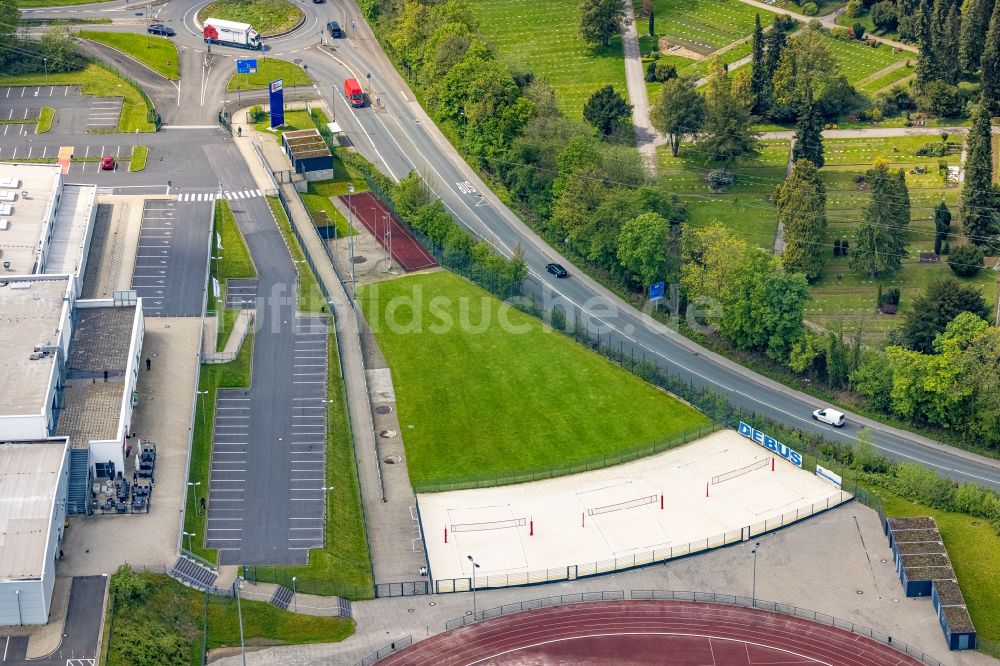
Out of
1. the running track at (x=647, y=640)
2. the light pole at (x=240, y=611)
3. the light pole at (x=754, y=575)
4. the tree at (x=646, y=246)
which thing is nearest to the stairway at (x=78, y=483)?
the light pole at (x=240, y=611)

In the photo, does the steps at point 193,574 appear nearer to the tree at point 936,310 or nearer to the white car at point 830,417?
the white car at point 830,417

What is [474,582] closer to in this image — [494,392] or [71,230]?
[494,392]

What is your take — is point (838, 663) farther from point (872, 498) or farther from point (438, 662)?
point (438, 662)

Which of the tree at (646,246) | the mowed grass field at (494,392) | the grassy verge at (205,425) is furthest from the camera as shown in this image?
the tree at (646,246)

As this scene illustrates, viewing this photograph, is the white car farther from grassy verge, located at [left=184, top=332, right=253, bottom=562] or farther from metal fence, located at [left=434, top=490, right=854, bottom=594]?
grassy verge, located at [left=184, top=332, right=253, bottom=562]

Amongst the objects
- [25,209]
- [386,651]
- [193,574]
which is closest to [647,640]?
[386,651]

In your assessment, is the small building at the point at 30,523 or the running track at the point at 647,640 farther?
the running track at the point at 647,640

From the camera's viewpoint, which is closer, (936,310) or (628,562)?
(628,562)
